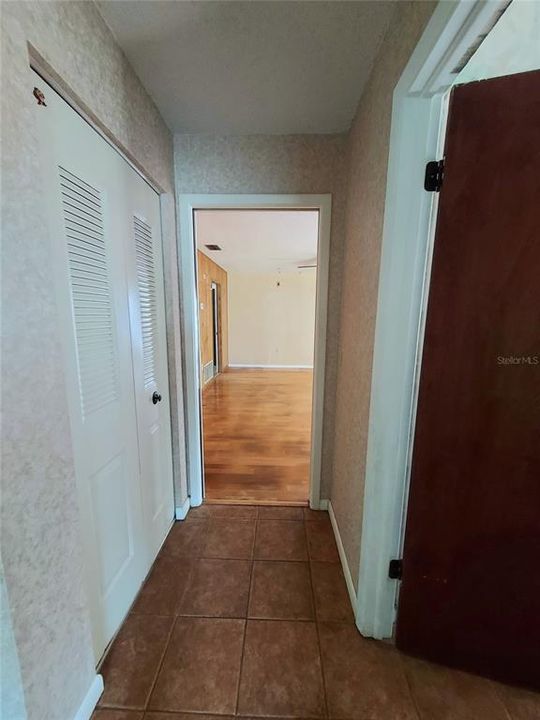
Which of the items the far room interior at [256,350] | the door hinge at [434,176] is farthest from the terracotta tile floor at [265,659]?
the door hinge at [434,176]

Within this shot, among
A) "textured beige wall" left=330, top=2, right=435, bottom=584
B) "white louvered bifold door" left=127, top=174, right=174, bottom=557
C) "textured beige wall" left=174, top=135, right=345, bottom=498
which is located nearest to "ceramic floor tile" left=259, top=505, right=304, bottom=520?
"textured beige wall" left=330, top=2, right=435, bottom=584

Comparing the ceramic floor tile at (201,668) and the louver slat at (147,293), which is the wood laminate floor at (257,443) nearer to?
the ceramic floor tile at (201,668)

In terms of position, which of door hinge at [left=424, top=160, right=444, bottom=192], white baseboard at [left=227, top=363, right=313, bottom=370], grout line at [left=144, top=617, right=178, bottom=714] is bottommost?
white baseboard at [left=227, top=363, right=313, bottom=370]

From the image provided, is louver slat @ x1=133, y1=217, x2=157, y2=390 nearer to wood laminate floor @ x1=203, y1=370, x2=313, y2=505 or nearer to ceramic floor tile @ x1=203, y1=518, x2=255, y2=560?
ceramic floor tile @ x1=203, y1=518, x2=255, y2=560

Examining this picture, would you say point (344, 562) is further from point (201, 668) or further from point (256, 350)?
point (256, 350)

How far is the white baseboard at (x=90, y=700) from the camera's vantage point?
1.01 meters

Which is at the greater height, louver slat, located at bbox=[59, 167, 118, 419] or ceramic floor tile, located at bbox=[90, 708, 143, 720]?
louver slat, located at bbox=[59, 167, 118, 419]

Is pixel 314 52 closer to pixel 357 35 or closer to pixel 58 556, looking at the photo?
pixel 357 35

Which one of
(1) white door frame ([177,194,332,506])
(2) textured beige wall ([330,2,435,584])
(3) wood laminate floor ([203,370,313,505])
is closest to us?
(2) textured beige wall ([330,2,435,584])

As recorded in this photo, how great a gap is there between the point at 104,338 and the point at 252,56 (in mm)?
1323

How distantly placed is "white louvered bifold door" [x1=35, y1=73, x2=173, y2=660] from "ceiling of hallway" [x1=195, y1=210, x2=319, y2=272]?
984 mm

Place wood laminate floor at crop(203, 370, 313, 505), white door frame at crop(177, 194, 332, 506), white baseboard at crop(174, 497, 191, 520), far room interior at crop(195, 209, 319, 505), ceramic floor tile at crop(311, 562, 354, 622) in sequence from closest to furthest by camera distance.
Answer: ceramic floor tile at crop(311, 562, 354, 622) < white door frame at crop(177, 194, 332, 506) < white baseboard at crop(174, 497, 191, 520) < wood laminate floor at crop(203, 370, 313, 505) < far room interior at crop(195, 209, 319, 505)

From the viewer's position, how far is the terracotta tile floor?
1.08 metres

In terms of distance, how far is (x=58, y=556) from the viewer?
90 centimetres
